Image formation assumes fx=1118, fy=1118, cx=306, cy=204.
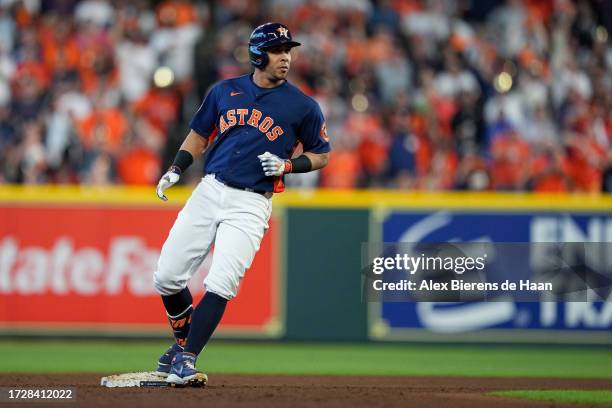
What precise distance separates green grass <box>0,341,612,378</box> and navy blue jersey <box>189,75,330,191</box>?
2887mm

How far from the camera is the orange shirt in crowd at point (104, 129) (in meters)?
14.2

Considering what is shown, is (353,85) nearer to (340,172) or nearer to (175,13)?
(340,172)

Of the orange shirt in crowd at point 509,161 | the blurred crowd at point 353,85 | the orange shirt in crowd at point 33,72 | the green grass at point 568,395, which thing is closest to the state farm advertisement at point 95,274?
the blurred crowd at point 353,85

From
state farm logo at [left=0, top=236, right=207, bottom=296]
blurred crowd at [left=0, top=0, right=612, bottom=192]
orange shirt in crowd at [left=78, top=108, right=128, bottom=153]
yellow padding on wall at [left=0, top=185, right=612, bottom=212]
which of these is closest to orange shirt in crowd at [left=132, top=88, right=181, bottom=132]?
blurred crowd at [left=0, top=0, right=612, bottom=192]

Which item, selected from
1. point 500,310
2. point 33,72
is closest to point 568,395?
point 500,310

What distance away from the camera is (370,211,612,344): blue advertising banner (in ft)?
42.7

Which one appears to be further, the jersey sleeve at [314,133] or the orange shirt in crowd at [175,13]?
the orange shirt in crowd at [175,13]

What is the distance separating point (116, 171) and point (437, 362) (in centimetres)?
499

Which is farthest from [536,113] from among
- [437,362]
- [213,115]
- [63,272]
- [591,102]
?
[213,115]

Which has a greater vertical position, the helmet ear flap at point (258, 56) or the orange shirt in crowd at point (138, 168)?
the helmet ear flap at point (258, 56)

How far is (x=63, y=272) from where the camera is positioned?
12.9m

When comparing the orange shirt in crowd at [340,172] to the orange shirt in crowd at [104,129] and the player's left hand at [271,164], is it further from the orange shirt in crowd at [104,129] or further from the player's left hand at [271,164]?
the player's left hand at [271,164]

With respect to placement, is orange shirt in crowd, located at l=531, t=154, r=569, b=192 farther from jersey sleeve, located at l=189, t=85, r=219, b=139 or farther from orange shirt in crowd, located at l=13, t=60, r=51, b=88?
jersey sleeve, located at l=189, t=85, r=219, b=139

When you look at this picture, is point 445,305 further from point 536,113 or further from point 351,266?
point 536,113
